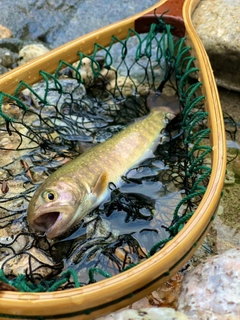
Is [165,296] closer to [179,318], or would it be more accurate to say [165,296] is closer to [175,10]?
[179,318]

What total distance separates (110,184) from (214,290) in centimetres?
123

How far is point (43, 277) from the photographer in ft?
7.98

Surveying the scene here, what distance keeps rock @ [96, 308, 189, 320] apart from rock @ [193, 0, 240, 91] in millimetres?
2993

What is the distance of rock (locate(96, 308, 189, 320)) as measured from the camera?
6.09 feet

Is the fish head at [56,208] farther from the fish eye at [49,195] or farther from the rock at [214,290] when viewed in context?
the rock at [214,290]

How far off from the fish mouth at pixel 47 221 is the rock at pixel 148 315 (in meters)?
0.80

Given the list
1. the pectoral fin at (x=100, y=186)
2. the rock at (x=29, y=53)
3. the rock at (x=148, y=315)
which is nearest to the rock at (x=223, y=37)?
the rock at (x=29, y=53)

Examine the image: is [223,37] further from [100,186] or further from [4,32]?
[4,32]

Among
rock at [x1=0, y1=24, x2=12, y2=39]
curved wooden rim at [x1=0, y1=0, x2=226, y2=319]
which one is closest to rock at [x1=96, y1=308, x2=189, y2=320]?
curved wooden rim at [x1=0, y1=0, x2=226, y2=319]

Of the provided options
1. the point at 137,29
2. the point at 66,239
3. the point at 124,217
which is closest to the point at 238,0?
the point at 137,29

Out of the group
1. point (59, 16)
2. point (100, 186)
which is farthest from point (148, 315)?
point (59, 16)

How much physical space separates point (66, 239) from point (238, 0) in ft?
11.1

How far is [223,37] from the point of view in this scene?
13.9ft

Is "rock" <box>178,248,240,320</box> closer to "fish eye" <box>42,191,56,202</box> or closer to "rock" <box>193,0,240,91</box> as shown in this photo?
"fish eye" <box>42,191,56,202</box>
